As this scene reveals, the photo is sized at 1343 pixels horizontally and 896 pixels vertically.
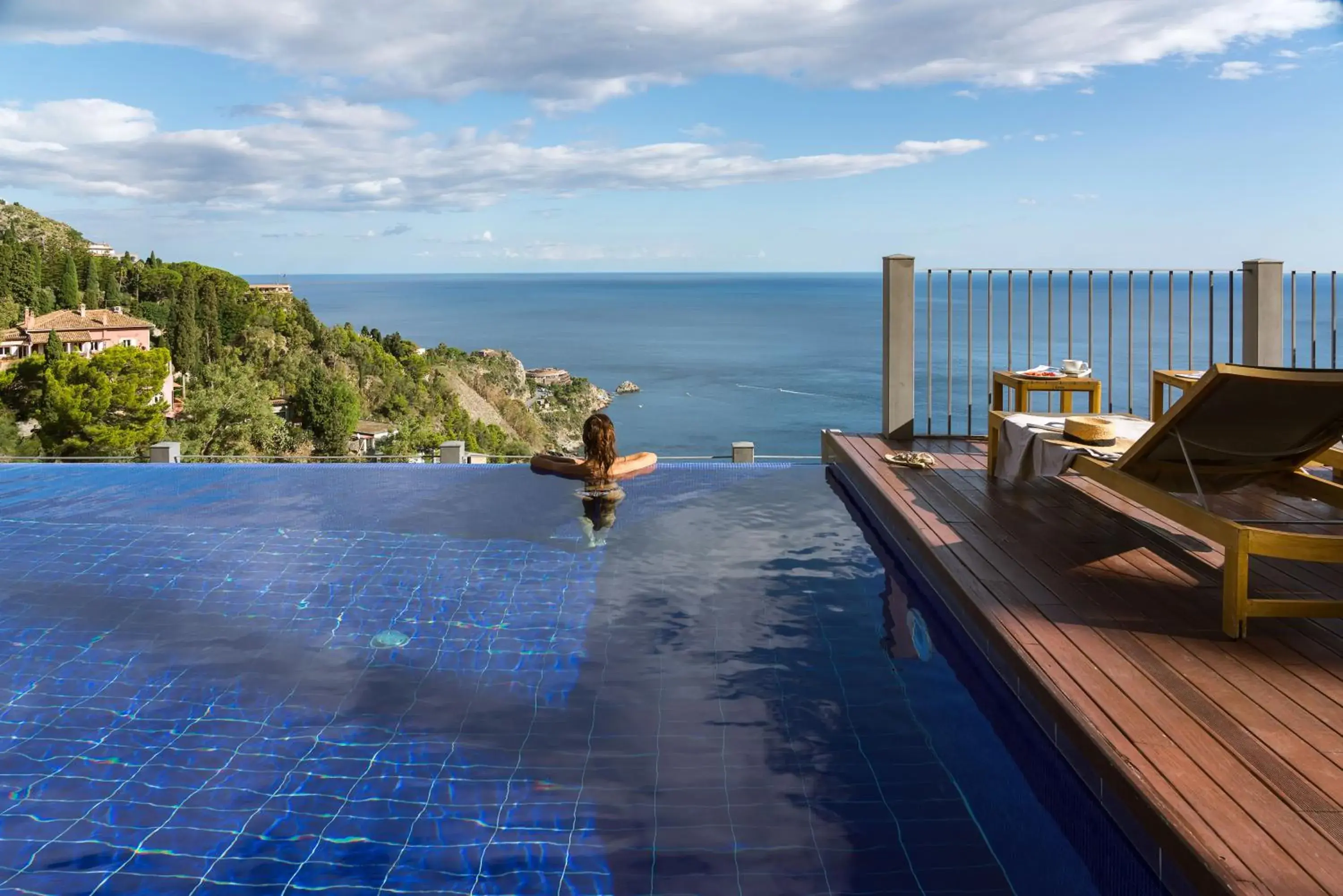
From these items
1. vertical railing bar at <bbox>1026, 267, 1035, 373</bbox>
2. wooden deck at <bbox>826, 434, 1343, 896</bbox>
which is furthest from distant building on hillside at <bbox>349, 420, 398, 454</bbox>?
wooden deck at <bbox>826, 434, 1343, 896</bbox>

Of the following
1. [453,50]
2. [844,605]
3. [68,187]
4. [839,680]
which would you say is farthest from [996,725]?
[68,187]

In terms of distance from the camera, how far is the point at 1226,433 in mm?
3395

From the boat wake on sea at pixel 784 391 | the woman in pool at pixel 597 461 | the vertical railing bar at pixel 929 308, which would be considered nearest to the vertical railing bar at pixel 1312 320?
the vertical railing bar at pixel 929 308

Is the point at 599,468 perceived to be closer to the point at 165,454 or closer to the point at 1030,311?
the point at 165,454

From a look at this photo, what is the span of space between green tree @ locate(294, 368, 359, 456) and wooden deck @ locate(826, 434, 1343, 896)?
161 feet

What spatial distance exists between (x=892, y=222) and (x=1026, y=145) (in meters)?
10.7

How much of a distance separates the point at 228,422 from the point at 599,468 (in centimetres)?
3996

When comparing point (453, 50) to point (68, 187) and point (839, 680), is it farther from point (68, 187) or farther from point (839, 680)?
point (68, 187)

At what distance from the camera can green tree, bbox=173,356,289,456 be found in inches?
1604

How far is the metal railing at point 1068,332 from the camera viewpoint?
6145mm

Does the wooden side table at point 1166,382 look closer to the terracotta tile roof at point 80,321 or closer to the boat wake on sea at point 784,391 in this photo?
the boat wake on sea at point 784,391

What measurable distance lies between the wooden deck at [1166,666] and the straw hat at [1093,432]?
37cm

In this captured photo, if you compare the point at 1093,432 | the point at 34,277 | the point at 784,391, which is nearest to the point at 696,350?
the point at 784,391

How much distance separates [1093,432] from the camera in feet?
13.6
